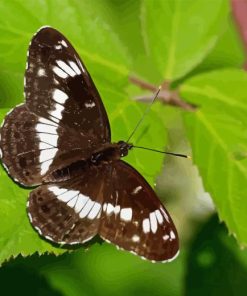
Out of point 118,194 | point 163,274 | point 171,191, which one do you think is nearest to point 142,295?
point 163,274

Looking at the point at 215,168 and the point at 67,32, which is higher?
the point at 67,32

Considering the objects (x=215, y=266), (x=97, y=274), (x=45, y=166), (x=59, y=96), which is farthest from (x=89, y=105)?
(x=215, y=266)

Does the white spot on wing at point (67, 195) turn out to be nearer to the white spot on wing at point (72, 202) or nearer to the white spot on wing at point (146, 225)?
the white spot on wing at point (72, 202)

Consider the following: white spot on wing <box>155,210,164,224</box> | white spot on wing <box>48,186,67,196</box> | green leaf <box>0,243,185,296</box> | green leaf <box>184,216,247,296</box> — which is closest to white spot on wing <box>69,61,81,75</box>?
white spot on wing <box>48,186,67,196</box>

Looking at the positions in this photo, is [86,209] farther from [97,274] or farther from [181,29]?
[97,274]

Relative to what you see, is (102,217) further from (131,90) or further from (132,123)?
(131,90)
